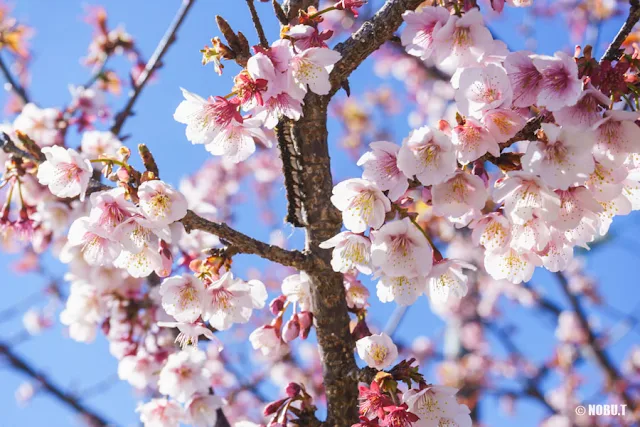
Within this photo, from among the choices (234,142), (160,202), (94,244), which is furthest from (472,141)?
(94,244)

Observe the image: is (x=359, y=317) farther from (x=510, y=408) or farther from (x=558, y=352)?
(x=510, y=408)

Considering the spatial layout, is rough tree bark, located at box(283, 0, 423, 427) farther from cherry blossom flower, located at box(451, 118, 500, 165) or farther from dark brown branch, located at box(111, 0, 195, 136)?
dark brown branch, located at box(111, 0, 195, 136)

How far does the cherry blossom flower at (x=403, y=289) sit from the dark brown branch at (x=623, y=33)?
2.27 feet

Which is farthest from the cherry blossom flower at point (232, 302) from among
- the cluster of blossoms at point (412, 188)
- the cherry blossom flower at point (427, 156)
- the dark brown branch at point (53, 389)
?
the dark brown branch at point (53, 389)

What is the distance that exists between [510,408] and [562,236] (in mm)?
7209

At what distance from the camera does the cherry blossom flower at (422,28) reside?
4.90ft

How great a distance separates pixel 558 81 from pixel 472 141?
0.23m

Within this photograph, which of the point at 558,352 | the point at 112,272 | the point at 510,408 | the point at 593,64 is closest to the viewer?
the point at 593,64

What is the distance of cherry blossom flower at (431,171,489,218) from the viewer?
135 cm

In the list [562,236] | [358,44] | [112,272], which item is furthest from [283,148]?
[112,272]

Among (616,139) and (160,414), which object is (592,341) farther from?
(616,139)

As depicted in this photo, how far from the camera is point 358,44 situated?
158cm

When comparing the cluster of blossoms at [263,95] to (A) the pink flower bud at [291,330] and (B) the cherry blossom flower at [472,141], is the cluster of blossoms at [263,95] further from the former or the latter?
(A) the pink flower bud at [291,330]

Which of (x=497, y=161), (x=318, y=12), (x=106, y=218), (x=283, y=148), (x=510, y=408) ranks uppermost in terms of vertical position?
(x=510, y=408)
